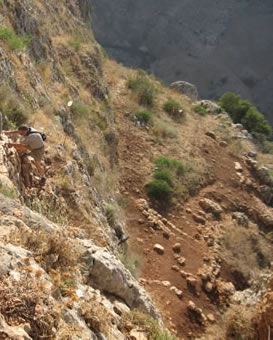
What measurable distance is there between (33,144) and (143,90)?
34.6ft

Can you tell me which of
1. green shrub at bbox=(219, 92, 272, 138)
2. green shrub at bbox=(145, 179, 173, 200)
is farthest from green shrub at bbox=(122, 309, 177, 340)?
green shrub at bbox=(219, 92, 272, 138)

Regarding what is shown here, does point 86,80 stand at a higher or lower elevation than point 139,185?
higher

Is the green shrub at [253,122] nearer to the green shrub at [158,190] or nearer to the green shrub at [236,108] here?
the green shrub at [236,108]

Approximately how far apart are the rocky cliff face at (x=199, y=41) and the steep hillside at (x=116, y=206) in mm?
31641

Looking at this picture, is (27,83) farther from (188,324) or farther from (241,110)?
(241,110)

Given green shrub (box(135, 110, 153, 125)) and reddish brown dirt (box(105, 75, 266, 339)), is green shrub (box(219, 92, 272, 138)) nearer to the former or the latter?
reddish brown dirt (box(105, 75, 266, 339))

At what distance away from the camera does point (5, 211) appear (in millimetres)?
3012

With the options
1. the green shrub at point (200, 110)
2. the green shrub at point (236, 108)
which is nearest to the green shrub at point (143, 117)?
the green shrub at point (200, 110)

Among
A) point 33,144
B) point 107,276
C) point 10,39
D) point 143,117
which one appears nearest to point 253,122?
→ point 143,117

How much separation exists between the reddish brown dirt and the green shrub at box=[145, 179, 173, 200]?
7.4 inches

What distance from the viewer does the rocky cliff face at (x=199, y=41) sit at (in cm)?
4678

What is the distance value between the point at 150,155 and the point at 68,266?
885 centimetres

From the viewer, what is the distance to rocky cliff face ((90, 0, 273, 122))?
46.8 metres

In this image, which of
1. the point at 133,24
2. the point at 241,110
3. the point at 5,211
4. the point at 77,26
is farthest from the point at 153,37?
the point at 5,211
